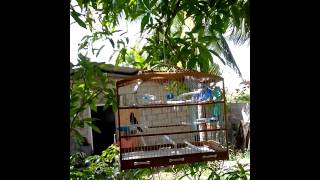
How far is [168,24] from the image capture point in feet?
3.63

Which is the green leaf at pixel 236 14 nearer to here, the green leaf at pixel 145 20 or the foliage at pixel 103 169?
the green leaf at pixel 145 20

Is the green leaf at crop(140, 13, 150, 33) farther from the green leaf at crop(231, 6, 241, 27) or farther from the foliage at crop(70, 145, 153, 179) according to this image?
the foliage at crop(70, 145, 153, 179)

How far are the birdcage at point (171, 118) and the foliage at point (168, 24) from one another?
3.0 inches

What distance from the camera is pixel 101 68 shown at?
1.06 m

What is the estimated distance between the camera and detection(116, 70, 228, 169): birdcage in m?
1.08

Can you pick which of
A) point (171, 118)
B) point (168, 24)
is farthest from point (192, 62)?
point (171, 118)

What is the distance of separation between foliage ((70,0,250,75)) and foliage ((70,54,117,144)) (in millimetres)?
134

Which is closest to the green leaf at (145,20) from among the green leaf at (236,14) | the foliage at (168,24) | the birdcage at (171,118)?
the foliage at (168,24)

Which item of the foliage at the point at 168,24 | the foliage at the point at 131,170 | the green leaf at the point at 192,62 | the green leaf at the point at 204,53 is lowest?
the foliage at the point at 131,170

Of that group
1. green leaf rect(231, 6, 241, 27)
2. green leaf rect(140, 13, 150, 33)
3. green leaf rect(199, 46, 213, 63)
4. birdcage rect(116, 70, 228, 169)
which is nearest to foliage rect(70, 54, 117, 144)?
birdcage rect(116, 70, 228, 169)

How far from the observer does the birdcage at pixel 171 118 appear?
1076 mm

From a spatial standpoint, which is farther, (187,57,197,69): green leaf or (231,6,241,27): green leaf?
(187,57,197,69): green leaf
